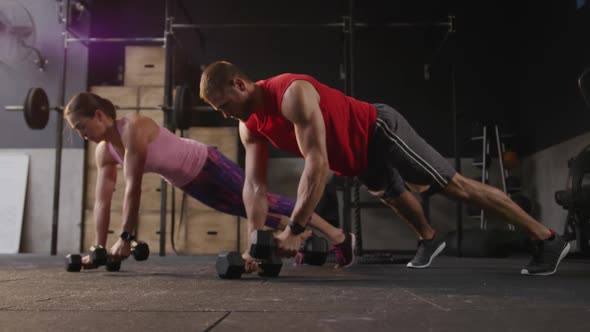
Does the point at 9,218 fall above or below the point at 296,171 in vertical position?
below

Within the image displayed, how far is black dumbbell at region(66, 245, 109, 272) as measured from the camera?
2371 millimetres

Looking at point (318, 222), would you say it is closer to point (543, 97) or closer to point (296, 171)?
point (296, 171)

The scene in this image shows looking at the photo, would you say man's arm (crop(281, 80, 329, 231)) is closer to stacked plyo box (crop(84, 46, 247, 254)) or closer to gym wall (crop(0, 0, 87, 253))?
stacked plyo box (crop(84, 46, 247, 254))

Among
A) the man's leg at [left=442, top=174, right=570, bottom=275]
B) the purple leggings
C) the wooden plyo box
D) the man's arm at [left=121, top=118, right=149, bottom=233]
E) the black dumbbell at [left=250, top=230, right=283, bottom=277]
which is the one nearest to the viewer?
the black dumbbell at [left=250, top=230, right=283, bottom=277]

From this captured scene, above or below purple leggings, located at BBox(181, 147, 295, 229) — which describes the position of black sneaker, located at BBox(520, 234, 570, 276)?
below

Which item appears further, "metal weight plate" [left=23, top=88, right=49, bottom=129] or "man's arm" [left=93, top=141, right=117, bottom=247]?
"metal weight plate" [left=23, top=88, right=49, bottom=129]

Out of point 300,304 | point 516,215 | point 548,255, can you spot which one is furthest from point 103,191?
point 548,255

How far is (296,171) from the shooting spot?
5.01 metres

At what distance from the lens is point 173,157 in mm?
2570

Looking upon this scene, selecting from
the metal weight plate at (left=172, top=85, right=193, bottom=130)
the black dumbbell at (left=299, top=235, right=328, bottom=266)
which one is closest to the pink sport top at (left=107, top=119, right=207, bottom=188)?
the black dumbbell at (left=299, top=235, right=328, bottom=266)

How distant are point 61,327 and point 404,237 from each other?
4213 mm

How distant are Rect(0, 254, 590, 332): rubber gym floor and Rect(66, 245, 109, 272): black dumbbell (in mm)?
400

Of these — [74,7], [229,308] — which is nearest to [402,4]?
[74,7]

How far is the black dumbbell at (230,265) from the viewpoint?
77.5 inches
